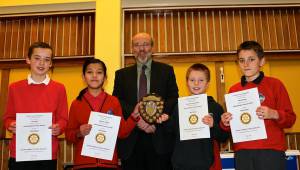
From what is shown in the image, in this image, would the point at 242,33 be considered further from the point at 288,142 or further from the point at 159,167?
the point at 159,167

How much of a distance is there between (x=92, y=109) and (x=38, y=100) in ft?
1.40

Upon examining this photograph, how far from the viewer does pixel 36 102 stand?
243cm

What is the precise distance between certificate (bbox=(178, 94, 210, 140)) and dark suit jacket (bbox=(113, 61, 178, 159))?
29 cm

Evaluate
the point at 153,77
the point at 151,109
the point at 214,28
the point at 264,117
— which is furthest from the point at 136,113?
the point at 214,28

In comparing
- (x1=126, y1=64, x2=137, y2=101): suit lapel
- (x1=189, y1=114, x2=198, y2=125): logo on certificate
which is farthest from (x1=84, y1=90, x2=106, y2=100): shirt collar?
(x1=189, y1=114, x2=198, y2=125): logo on certificate

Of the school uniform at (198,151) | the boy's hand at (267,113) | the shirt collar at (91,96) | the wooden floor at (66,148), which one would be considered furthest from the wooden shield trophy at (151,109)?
the wooden floor at (66,148)

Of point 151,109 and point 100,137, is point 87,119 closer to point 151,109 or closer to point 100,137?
point 100,137

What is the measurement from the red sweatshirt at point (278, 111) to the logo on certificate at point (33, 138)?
55.0 inches

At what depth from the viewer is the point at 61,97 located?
8.28 feet

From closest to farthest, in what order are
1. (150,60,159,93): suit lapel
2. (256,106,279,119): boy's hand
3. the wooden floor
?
1. (256,106,279,119): boy's hand
2. (150,60,159,93): suit lapel
3. the wooden floor

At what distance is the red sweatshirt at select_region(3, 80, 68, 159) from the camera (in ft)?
7.95

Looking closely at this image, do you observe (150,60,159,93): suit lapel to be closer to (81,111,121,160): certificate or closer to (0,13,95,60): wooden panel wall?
(81,111,121,160): certificate

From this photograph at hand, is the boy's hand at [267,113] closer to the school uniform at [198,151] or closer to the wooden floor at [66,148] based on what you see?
the school uniform at [198,151]

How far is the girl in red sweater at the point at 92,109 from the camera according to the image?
2459mm
